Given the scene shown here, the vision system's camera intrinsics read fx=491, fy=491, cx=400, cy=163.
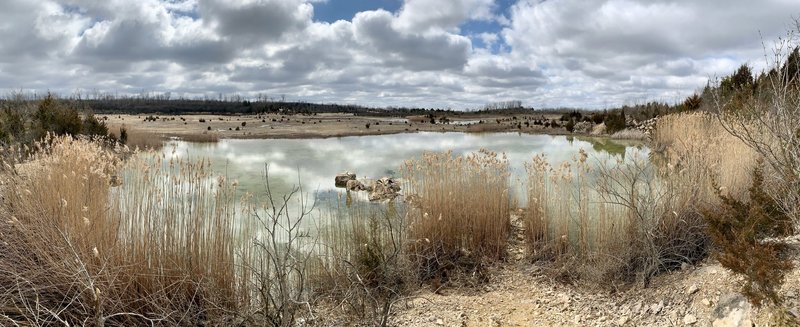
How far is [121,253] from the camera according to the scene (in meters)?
3.97

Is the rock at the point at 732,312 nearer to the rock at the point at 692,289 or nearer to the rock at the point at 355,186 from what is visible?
the rock at the point at 692,289

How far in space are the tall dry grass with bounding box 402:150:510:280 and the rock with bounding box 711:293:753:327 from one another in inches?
91.9

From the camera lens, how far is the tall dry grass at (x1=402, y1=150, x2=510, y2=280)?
5.54 m

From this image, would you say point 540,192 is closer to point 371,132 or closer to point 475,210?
point 475,210

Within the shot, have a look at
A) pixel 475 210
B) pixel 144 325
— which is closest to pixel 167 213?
pixel 144 325

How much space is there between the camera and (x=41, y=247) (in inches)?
159

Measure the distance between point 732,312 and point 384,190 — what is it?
7.77 metres

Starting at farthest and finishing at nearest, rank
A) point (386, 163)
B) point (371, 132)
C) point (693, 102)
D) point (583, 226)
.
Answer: point (371, 132), point (693, 102), point (386, 163), point (583, 226)

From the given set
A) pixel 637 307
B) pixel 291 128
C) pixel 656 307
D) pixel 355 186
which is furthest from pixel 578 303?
pixel 291 128

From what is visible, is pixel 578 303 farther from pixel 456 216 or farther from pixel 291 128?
pixel 291 128

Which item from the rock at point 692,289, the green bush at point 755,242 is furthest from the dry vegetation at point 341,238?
the rock at point 692,289

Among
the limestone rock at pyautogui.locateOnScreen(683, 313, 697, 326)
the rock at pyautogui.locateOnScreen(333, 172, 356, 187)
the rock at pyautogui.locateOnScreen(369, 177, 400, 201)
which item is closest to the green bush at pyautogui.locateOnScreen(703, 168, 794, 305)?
the limestone rock at pyautogui.locateOnScreen(683, 313, 697, 326)

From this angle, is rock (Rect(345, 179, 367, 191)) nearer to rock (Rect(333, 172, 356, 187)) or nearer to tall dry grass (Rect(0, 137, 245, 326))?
rock (Rect(333, 172, 356, 187))

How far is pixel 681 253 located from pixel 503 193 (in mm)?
2027
